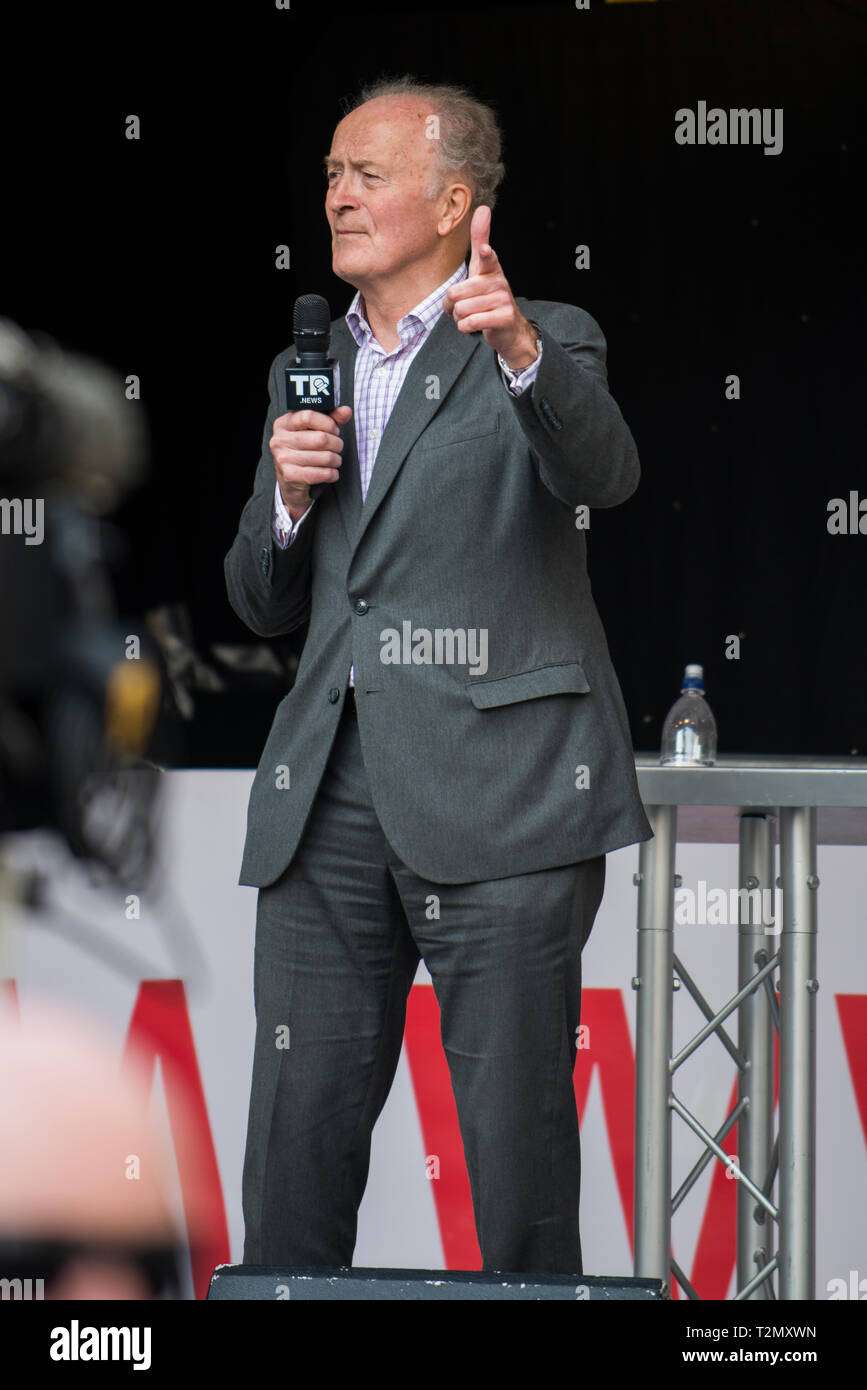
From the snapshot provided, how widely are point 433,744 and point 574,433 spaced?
1.12 ft

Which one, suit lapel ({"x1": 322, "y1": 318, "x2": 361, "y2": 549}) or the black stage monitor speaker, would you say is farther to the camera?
suit lapel ({"x1": 322, "y1": 318, "x2": 361, "y2": 549})

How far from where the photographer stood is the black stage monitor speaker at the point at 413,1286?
3.93ft

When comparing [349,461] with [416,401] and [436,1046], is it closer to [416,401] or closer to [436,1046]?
[416,401]

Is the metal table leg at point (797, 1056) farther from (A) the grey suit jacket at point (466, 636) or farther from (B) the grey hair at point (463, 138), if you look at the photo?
(B) the grey hair at point (463, 138)

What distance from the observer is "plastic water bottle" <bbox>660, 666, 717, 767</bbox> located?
2533 mm

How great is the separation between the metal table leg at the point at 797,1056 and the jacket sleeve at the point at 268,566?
29.2 inches

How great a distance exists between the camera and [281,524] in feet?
5.55

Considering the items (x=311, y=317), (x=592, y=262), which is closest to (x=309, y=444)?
(x=311, y=317)

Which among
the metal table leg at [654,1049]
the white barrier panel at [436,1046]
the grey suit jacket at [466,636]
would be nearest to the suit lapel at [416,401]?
the grey suit jacket at [466,636]

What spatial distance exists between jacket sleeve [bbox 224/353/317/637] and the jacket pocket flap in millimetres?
256

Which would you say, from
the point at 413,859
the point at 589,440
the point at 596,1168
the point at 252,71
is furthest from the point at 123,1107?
the point at 252,71

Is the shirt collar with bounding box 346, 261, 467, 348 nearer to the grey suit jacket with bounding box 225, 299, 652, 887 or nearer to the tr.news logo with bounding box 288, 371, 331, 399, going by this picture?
the grey suit jacket with bounding box 225, 299, 652, 887

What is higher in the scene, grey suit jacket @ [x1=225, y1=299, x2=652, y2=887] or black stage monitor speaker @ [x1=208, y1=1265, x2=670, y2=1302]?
grey suit jacket @ [x1=225, y1=299, x2=652, y2=887]

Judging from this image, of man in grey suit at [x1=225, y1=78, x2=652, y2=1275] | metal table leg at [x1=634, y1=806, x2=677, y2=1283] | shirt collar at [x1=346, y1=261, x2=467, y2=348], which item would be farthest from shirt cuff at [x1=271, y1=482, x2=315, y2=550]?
metal table leg at [x1=634, y1=806, x2=677, y2=1283]
